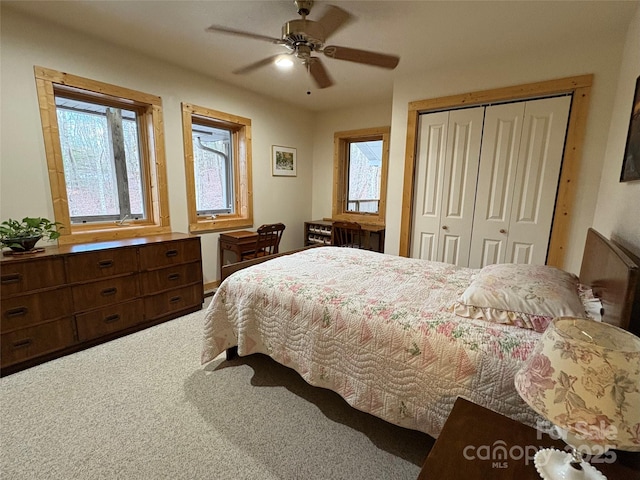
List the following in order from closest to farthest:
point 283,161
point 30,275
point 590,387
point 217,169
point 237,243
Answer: point 590,387 → point 30,275 → point 237,243 → point 217,169 → point 283,161

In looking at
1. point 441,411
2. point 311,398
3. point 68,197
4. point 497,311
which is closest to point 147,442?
point 311,398

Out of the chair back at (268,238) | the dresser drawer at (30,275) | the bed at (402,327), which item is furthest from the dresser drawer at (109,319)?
the chair back at (268,238)

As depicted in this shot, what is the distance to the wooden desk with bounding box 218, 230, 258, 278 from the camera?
3500mm

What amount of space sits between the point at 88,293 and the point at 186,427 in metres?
1.43

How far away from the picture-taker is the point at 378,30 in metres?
2.29

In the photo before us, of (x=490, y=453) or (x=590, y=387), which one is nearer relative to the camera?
(x=590, y=387)

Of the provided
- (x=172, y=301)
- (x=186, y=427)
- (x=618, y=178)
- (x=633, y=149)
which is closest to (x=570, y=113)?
(x=618, y=178)

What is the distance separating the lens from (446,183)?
3.12 m

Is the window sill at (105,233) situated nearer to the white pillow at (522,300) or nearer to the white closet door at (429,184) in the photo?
the white closet door at (429,184)

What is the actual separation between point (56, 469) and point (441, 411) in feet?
5.74

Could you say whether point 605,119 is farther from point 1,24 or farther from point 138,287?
point 1,24

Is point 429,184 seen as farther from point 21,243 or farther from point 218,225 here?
point 21,243

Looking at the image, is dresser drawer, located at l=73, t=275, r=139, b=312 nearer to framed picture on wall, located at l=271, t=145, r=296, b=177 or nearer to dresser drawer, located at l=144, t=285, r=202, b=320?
dresser drawer, located at l=144, t=285, r=202, b=320

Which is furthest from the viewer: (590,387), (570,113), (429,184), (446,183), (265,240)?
(265,240)
